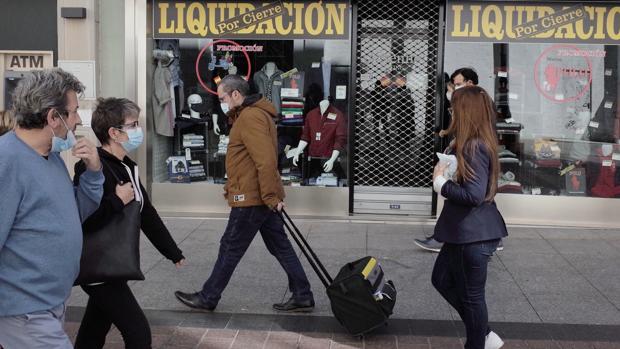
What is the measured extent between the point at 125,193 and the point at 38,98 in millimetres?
714

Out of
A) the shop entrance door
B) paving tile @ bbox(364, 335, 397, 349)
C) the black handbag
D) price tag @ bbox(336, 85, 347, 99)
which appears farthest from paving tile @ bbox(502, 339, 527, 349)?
price tag @ bbox(336, 85, 347, 99)

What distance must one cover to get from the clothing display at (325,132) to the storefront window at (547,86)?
1.45 metres

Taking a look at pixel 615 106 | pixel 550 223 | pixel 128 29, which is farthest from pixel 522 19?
pixel 128 29

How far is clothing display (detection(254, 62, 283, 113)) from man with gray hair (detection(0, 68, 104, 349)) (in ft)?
19.3

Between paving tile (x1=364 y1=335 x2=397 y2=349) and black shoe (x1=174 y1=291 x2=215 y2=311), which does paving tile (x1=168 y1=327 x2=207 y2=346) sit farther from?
paving tile (x1=364 y1=335 x2=397 y2=349)

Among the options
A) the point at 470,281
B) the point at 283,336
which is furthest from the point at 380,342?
the point at 470,281

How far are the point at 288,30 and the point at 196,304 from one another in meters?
4.28

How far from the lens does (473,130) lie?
394 centimetres

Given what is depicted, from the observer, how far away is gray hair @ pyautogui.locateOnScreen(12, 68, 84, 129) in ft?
8.91

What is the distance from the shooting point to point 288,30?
855 centimetres

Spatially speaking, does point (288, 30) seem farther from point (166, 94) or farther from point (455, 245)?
point (455, 245)

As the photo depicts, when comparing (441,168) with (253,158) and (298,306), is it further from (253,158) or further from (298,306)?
(298,306)

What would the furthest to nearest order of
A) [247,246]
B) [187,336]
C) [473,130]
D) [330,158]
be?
1. [330,158]
2. [247,246]
3. [187,336]
4. [473,130]

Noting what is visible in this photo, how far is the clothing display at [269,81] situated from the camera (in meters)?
8.70
